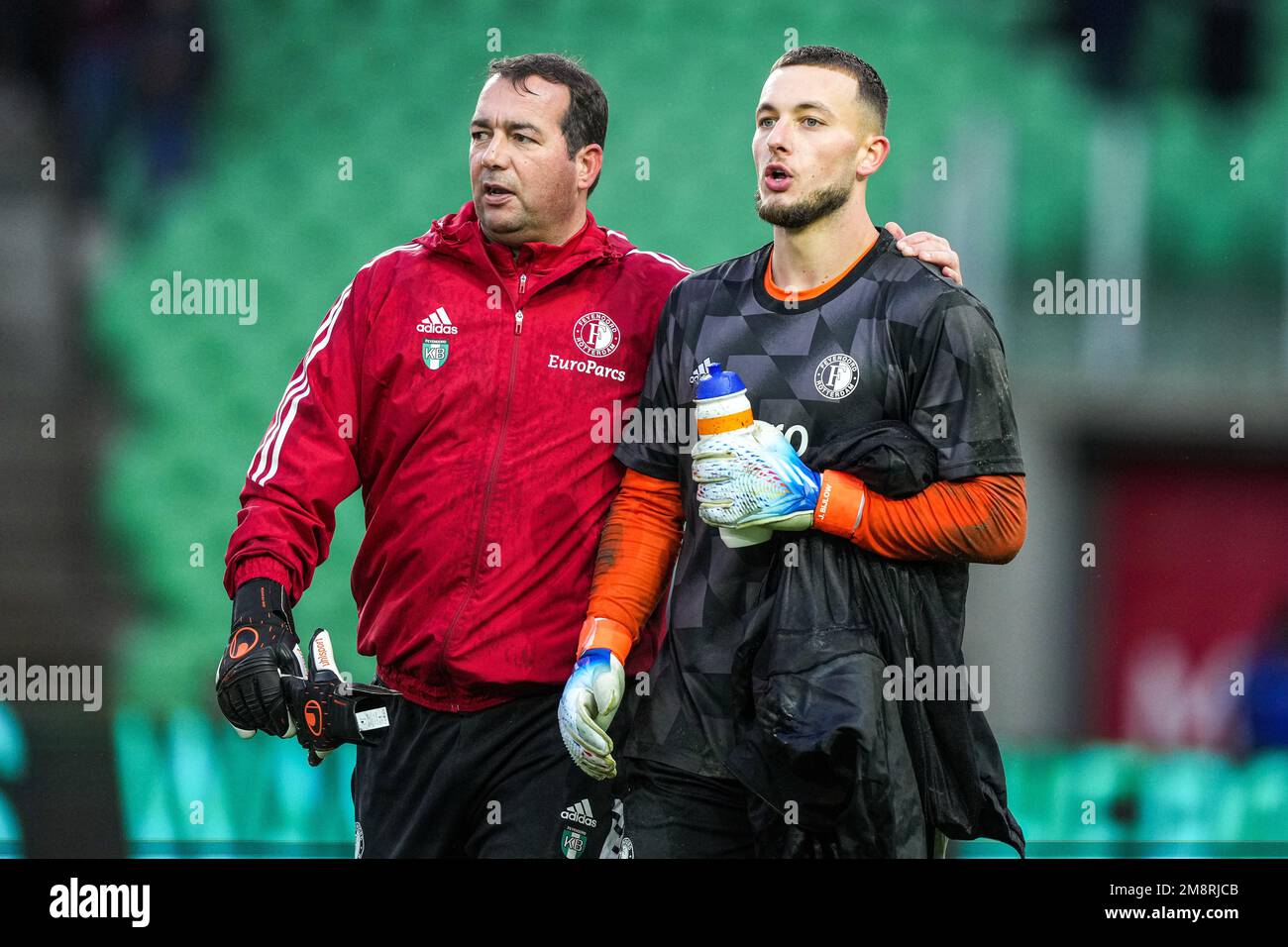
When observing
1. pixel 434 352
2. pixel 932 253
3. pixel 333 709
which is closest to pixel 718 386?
pixel 932 253

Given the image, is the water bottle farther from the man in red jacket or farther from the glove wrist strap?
the man in red jacket

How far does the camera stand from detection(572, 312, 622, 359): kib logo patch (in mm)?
3211

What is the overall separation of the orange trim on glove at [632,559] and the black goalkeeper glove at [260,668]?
21.5 inches

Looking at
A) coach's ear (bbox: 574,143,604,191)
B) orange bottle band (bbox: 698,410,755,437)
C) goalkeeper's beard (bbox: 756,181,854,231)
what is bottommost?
orange bottle band (bbox: 698,410,755,437)

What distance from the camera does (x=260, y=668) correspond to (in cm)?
284

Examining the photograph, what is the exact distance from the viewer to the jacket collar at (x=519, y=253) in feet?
10.6

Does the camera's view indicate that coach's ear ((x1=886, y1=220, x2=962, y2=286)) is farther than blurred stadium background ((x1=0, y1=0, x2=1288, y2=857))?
No

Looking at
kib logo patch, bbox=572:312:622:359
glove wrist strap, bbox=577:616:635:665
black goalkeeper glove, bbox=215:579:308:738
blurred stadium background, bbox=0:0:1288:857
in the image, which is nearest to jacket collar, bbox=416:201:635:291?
kib logo patch, bbox=572:312:622:359

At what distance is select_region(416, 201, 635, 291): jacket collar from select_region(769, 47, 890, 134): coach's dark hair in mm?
563

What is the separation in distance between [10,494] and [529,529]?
2.69m

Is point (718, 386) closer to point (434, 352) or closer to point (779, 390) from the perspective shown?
point (779, 390)

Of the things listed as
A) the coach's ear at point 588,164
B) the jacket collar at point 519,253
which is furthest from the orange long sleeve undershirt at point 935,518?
the coach's ear at point 588,164

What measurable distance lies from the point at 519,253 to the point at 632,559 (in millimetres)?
710

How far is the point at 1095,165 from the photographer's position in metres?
5.20
